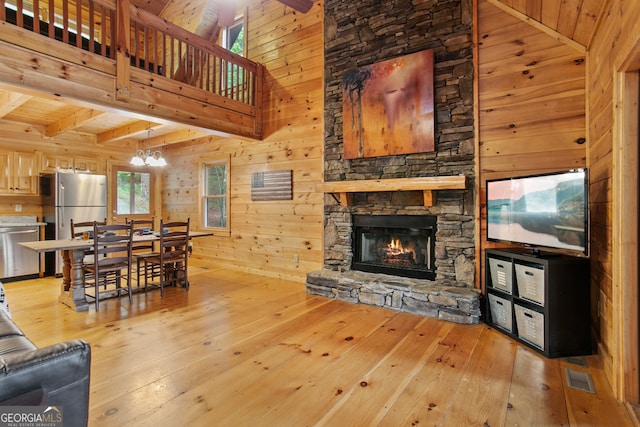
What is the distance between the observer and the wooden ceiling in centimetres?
267

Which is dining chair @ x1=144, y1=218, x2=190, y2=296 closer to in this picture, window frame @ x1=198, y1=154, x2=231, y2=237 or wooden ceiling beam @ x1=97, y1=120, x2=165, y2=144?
window frame @ x1=198, y1=154, x2=231, y2=237

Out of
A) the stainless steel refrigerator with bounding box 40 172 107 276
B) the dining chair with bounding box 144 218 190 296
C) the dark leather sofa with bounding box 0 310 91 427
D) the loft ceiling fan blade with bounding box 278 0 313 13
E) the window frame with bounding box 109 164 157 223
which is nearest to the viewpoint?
the dark leather sofa with bounding box 0 310 91 427

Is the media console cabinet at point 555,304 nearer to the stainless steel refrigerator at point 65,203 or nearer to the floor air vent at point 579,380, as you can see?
the floor air vent at point 579,380

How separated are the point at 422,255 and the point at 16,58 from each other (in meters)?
4.44

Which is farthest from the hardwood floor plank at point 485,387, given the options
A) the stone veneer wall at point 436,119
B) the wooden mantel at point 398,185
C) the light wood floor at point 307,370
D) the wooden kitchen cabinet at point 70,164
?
the wooden kitchen cabinet at point 70,164

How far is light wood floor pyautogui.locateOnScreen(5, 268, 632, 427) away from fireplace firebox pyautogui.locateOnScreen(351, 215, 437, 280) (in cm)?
68

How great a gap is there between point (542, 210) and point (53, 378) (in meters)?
3.21

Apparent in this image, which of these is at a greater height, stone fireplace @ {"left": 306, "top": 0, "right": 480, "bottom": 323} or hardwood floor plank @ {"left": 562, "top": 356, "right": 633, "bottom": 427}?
stone fireplace @ {"left": 306, "top": 0, "right": 480, "bottom": 323}

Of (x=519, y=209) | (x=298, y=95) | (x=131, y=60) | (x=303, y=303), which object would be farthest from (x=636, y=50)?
(x=131, y=60)

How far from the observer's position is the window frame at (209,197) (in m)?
5.82

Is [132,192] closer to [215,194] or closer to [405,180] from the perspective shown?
[215,194]

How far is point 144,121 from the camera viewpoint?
16.8 ft

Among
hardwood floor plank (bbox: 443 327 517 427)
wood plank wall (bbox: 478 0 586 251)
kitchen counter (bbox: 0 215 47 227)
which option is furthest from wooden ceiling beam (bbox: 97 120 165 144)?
hardwood floor plank (bbox: 443 327 517 427)

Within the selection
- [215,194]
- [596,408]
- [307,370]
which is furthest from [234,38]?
[596,408]
